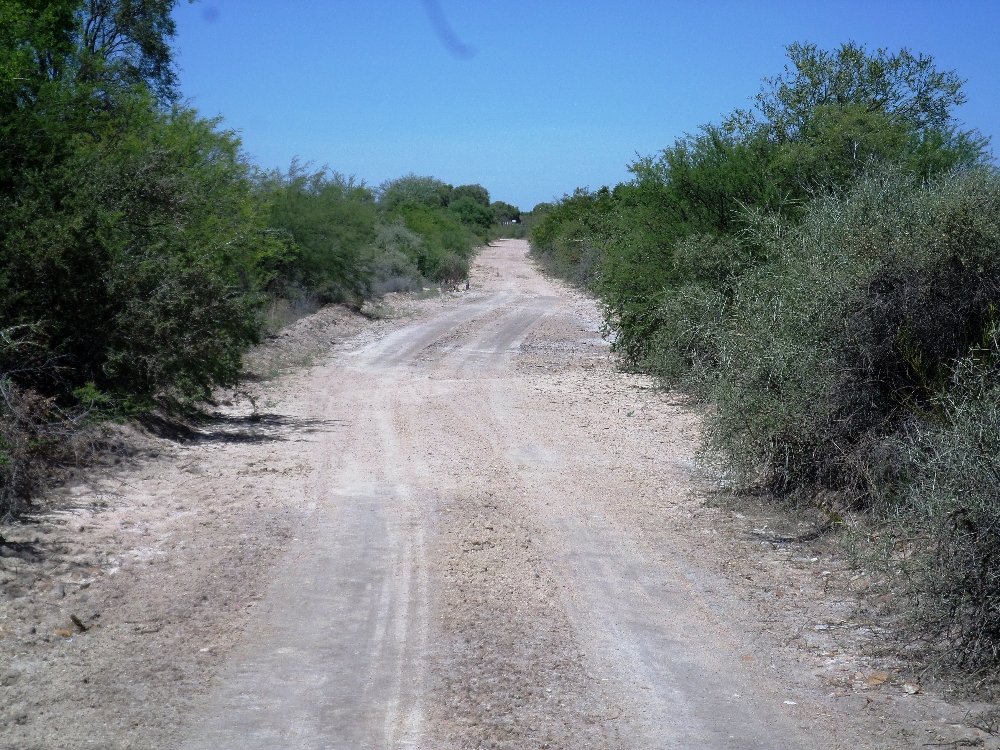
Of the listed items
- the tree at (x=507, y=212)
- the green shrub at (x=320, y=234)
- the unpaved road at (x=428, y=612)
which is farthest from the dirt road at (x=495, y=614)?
the tree at (x=507, y=212)

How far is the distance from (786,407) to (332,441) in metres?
6.56

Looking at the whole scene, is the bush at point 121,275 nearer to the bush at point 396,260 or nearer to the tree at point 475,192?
the bush at point 396,260

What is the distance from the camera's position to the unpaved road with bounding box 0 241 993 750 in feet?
17.5

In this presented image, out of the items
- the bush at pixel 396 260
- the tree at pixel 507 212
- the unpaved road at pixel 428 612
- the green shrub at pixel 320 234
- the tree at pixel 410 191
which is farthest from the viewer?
the tree at pixel 507 212

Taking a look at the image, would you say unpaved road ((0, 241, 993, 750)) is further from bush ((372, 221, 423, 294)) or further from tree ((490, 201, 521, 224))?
tree ((490, 201, 521, 224))

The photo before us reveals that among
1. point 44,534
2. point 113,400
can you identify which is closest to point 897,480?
point 44,534

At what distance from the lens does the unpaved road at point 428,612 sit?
17.5 feet

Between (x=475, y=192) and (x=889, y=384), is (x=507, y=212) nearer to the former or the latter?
(x=475, y=192)

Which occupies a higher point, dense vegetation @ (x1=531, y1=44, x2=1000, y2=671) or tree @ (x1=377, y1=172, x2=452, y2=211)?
tree @ (x1=377, y1=172, x2=452, y2=211)

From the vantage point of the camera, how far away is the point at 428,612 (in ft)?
23.1

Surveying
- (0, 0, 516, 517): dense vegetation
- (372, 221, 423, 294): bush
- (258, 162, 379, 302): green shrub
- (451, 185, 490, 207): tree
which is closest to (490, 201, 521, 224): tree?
(451, 185, 490, 207): tree


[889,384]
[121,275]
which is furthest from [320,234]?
[889,384]

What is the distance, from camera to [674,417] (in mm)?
16047

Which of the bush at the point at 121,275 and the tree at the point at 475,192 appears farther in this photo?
the tree at the point at 475,192
